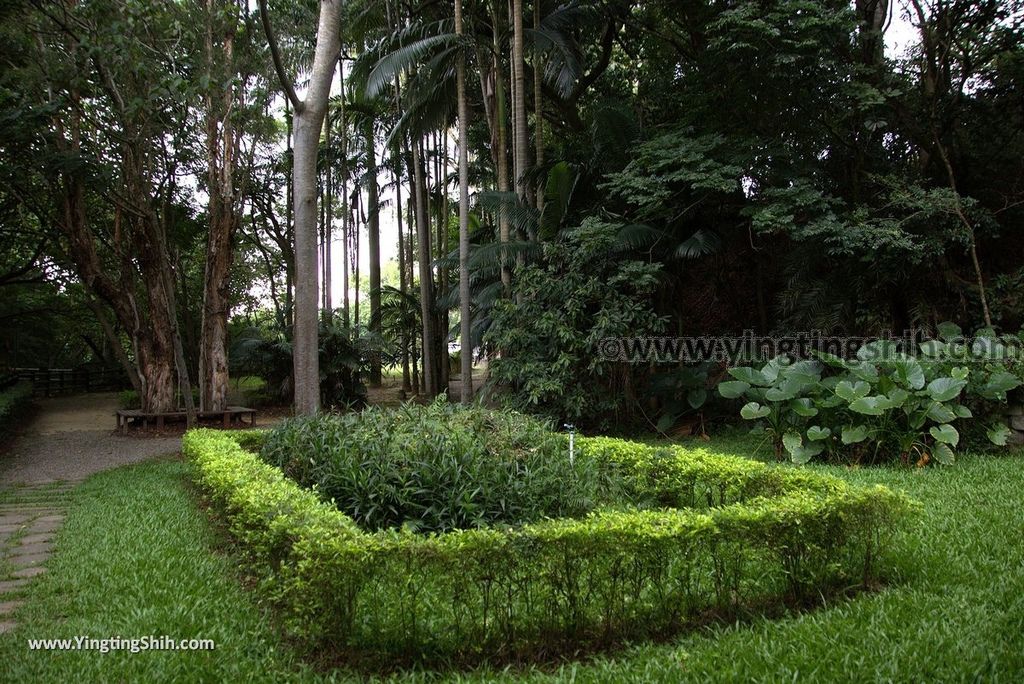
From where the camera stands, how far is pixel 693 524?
10.2ft

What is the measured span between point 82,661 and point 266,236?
1931cm

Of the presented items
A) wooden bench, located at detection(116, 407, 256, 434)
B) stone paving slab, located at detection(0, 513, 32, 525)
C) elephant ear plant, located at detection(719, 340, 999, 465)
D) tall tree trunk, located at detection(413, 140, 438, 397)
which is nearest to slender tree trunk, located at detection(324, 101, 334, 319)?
tall tree trunk, located at detection(413, 140, 438, 397)

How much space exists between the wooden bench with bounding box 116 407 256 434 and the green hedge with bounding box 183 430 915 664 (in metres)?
9.06

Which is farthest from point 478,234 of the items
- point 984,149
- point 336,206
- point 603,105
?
point 336,206

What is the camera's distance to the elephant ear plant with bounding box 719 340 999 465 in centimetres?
637

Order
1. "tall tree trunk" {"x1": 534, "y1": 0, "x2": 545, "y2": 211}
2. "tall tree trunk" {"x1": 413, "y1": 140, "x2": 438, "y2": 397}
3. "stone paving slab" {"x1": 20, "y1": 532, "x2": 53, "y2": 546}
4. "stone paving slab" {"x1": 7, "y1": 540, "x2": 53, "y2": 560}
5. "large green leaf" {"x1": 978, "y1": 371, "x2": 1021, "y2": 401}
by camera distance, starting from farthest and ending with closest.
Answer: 1. "tall tree trunk" {"x1": 413, "y1": 140, "x2": 438, "y2": 397}
2. "tall tree trunk" {"x1": 534, "y1": 0, "x2": 545, "y2": 211}
3. "large green leaf" {"x1": 978, "y1": 371, "x2": 1021, "y2": 401}
4. "stone paving slab" {"x1": 20, "y1": 532, "x2": 53, "y2": 546}
5. "stone paving slab" {"x1": 7, "y1": 540, "x2": 53, "y2": 560}

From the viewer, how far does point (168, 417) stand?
11.7m

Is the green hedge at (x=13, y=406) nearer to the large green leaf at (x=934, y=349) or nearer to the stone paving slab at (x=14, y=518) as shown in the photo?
the stone paving slab at (x=14, y=518)

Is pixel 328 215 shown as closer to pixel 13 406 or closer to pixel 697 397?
pixel 13 406

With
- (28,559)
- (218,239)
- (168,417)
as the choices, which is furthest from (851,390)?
(168,417)

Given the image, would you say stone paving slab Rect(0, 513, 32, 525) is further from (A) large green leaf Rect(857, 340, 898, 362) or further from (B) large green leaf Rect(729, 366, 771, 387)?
(A) large green leaf Rect(857, 340, 898, 362)

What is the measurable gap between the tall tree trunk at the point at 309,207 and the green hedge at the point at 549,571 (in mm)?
3873

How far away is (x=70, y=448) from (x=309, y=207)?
20.3ft

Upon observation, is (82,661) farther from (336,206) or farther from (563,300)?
(336,206)
